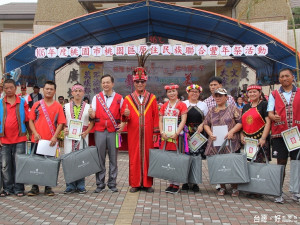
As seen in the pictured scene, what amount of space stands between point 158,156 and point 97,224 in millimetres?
1619

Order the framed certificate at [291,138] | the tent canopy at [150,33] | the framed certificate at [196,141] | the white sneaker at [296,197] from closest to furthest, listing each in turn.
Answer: the framed certificate at [291,138]
the white sneaker at [296,197]
the framed certificate at [196,141]
the tent canopy at [150,33]

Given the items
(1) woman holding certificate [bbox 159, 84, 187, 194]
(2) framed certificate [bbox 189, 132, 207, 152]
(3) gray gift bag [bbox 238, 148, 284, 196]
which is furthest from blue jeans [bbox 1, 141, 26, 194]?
(3) gray gift bag [bbox 238, 148, 284, 196]

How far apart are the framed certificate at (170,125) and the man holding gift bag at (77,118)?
1.19 metres

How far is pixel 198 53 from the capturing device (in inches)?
420

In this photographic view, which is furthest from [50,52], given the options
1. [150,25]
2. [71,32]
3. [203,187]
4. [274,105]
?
[274,105]

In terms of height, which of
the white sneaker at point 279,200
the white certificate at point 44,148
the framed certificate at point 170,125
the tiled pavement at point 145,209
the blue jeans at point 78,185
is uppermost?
the framed certificate at point 170,125

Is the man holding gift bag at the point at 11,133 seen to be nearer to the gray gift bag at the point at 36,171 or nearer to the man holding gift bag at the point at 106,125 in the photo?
the gray gift bag at the point at 36,171

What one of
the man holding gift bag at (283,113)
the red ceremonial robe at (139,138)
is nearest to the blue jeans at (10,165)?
the red ceremonial robe at (139,138)

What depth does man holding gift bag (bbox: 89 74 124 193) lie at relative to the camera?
5.50m

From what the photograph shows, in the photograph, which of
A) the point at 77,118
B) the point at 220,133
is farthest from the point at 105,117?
the point at 220,133

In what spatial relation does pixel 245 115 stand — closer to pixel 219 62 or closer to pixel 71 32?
pixel 71 32

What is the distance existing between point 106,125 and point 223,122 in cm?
184

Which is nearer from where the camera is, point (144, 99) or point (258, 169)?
point (258, 169)

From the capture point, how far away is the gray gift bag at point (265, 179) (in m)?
4.95
